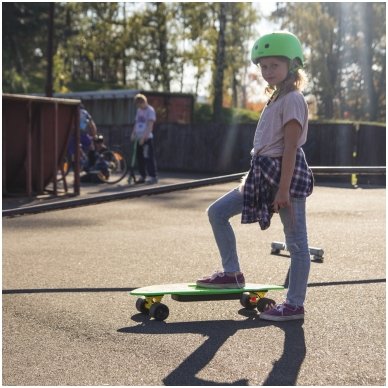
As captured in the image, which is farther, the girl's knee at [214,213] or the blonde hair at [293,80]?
the girl's knee at [214,213]

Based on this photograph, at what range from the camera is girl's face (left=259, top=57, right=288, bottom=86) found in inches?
188

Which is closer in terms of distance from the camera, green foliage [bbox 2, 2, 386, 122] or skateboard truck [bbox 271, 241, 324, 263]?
skateboard truck [bbox 271, 241, 324, 263]

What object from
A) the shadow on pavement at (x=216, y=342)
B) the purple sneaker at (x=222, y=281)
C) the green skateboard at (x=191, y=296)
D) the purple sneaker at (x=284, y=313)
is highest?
the purple sneaker at (x=222, y=281)

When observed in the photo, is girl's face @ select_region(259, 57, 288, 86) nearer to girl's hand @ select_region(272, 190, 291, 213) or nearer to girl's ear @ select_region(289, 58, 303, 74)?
girl's ear @ select_region(289, 58, 303, 74)

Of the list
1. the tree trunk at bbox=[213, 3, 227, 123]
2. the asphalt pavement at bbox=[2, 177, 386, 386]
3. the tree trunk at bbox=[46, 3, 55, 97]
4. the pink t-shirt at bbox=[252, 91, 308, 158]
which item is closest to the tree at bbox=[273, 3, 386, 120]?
the tree trunk at bbox=[213, 3, 227, 123]

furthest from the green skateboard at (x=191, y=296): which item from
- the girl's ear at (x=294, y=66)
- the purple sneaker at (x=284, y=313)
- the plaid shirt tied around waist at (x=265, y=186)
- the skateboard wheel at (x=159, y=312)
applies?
the girl's ear at (x=294, y=66)

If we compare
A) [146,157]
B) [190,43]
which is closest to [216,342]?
[146,157]

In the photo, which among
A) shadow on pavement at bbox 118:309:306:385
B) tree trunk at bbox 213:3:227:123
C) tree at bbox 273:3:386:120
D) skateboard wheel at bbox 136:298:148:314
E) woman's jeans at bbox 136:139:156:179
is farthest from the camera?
tree at bbox 273:3:386:120

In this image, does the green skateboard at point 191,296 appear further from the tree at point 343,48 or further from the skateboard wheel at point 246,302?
the tree at point 343,48

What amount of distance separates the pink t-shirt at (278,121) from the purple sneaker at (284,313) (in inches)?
34.9

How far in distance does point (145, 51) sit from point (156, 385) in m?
60.5

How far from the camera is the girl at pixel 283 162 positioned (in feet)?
15.4

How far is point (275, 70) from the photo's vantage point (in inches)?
188

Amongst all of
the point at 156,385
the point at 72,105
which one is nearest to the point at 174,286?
the point at 156,385
